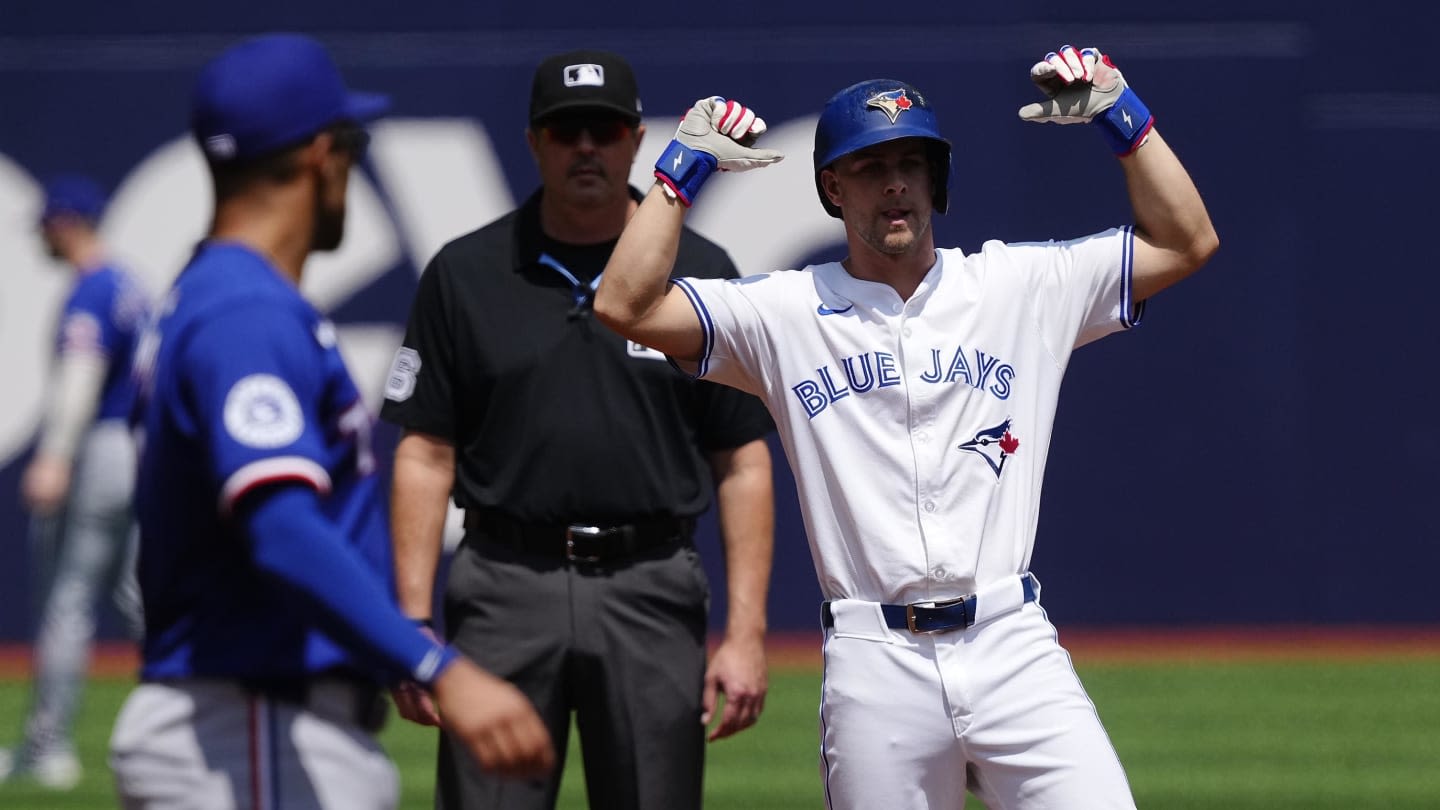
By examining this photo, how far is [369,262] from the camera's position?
1107cm

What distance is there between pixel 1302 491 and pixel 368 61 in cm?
616

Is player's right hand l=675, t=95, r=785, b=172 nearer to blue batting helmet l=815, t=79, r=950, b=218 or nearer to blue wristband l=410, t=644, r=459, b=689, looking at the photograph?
blue batting helmet l=815, t=79, r=950, b=218

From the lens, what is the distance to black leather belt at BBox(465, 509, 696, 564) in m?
4.44

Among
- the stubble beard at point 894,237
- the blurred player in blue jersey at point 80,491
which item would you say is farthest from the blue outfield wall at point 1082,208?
the stubble beard at point 894,237

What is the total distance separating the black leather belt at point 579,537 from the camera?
14.6 ft

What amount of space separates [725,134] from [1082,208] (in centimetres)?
722

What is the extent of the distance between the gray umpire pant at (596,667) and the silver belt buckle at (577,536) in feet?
0.07

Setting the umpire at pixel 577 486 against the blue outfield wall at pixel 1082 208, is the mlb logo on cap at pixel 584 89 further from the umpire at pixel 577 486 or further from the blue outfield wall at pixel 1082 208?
the blue outfield wall at pixel 1082 208

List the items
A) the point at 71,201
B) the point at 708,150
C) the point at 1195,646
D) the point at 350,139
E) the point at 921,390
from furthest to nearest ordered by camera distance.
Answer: the point at 1195,646 → the point at 71,201 → the point at 708,150 → the point at 921,390 → the point at 350,139

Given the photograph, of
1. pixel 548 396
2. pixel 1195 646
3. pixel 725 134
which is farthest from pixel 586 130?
pixel 1195 646

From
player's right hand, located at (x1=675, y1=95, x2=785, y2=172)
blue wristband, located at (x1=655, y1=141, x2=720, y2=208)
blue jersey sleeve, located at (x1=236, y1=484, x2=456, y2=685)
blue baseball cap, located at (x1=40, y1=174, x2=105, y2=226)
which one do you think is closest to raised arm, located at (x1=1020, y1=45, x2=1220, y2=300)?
player's right hand, located at (x1=675, y1=95, x2=785, y2=172)

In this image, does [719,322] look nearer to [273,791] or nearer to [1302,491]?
[273,791]

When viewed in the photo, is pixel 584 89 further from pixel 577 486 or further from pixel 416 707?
pixel 416 707

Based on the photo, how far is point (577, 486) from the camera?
444 cm
